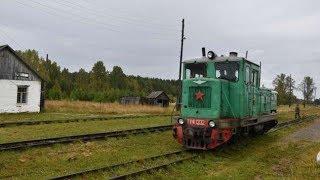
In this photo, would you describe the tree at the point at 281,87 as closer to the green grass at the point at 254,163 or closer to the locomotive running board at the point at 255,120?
the locomotive running board at the point at 255,120

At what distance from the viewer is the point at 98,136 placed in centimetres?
1758

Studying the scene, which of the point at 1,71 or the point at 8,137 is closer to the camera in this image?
the point at 8,137

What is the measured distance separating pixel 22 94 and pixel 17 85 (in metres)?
0.99

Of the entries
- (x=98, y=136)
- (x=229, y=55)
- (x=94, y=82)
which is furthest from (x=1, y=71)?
(x=94, y=82)

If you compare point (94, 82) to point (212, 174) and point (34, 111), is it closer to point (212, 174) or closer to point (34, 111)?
point (34, 111)

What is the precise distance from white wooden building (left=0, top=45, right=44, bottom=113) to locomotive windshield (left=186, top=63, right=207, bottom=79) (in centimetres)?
2141

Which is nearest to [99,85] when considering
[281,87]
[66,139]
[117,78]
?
[117,78]

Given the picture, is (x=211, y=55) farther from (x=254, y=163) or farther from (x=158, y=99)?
(x=158, y=99)

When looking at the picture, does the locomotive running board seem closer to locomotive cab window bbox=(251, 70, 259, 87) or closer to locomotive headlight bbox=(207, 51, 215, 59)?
locomotive cab window bbox=(251, 70, 259, 87)

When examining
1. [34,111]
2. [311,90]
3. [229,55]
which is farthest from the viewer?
[311,90]

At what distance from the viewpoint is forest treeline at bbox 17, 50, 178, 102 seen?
74500mm

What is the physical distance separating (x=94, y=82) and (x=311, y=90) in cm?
5883

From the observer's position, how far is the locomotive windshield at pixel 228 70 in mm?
15161

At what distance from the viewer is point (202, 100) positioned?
14.6 m
